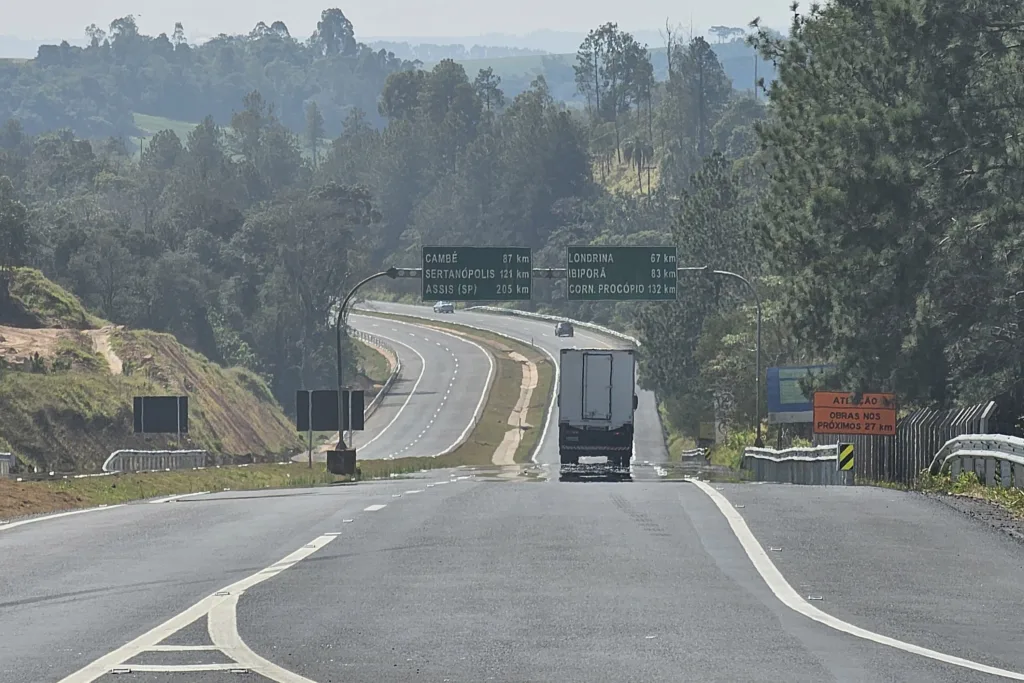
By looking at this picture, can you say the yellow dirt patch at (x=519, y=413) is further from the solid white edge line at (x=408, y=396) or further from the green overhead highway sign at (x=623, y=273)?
the green overhead highway sign at (x=623, y=273)

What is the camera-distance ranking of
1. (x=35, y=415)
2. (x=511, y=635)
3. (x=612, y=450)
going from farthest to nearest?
(x=35, y=415), (x=612, y=450), (x=511, y=635)

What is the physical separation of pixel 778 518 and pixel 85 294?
114244mm

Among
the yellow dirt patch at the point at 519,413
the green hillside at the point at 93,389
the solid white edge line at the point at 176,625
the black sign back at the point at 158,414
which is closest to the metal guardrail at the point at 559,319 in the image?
the yellow dirt patch at the point at 519,413

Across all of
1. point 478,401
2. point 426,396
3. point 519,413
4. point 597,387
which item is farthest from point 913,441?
point 426,396

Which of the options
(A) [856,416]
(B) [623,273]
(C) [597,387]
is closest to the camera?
(A) [856,416]

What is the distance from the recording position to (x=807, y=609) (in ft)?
34.9

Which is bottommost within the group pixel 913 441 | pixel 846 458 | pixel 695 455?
pixel 695 455

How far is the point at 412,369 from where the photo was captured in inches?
5295

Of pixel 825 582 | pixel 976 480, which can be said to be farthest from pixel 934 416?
pixel 825 582

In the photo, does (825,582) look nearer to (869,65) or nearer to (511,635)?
(511,635)

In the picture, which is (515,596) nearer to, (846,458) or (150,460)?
(846,458)

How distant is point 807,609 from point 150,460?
163 feet

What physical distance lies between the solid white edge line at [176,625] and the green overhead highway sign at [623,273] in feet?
143

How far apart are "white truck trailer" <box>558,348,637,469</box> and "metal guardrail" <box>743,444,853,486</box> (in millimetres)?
4252
